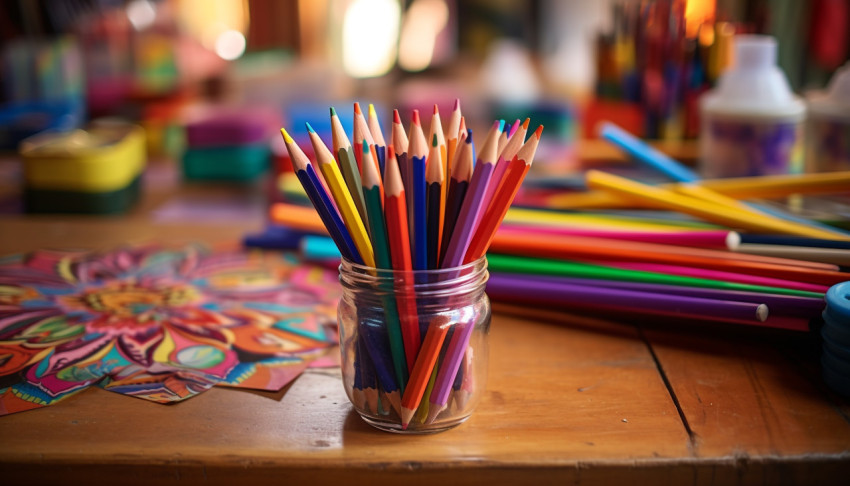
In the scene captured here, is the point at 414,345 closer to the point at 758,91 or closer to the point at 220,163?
the point at 758,91

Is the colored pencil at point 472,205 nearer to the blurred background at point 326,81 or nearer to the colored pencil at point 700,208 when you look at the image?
the colored pencil at point 700,208

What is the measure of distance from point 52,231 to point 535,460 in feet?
1.97

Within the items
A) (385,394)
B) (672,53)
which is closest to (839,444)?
(385,394)

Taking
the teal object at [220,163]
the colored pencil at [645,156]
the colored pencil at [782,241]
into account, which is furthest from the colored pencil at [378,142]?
the teal object at [220,163]

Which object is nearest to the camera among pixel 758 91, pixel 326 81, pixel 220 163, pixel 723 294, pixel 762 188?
pixel 723 294

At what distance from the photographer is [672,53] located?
3.22 feet

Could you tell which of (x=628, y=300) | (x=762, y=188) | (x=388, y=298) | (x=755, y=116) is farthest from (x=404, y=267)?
(x=755, y=116)

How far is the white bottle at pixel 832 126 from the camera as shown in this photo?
0.69m

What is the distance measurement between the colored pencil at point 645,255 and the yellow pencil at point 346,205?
0.20 metres

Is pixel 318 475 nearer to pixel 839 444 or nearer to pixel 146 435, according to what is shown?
pixel 146 435

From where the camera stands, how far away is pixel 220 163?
3.34ft

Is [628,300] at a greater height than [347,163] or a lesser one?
lesser

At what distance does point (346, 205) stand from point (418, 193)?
1.5 inches

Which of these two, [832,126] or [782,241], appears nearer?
[782,241]
